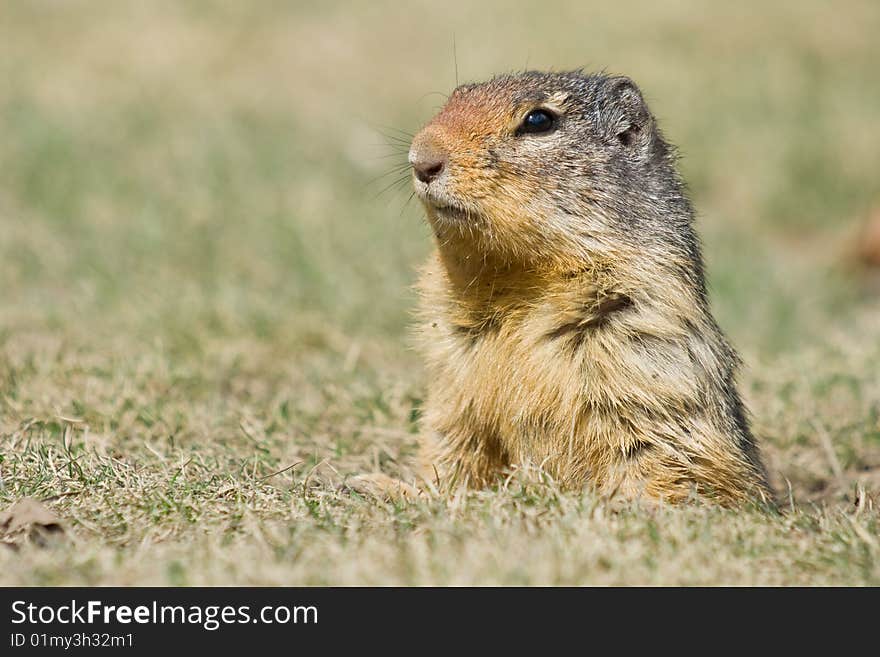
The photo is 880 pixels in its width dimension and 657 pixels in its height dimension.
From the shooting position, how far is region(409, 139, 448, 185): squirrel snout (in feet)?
12.7

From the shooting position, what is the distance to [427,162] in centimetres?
386

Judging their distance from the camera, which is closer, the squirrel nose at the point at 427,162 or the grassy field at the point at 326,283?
the grassy field at the point at 326,283

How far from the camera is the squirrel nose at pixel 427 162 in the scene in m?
3.86

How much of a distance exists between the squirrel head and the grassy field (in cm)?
82

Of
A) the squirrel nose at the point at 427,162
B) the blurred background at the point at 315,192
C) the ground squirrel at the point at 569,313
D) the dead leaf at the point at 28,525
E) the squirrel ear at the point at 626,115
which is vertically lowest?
the dead leaf at the point at 28,525

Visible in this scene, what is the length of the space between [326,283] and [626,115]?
3345 millimetres

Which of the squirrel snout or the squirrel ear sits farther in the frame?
the squirrel ear

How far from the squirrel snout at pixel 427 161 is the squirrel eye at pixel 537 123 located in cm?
40

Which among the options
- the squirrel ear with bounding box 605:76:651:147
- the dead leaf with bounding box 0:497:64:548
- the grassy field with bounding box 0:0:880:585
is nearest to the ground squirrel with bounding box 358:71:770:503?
the squirrel ear with bounding box 605:76:651:147

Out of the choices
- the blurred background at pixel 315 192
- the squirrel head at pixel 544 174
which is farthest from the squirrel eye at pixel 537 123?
the blurred background at pixel 315 192

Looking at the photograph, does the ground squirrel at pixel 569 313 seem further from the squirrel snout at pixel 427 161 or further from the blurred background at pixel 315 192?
the blurred background at pixel 315 192

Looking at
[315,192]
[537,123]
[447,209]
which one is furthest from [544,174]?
[315,192]

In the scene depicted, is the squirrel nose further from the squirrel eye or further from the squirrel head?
the squirrel eye
